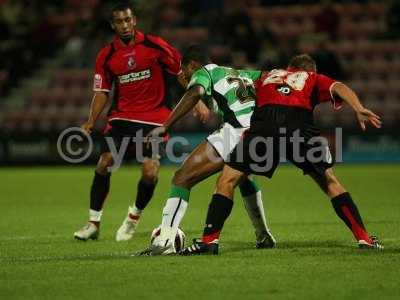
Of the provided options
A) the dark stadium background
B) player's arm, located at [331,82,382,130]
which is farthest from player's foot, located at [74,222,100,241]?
the dark stadium background

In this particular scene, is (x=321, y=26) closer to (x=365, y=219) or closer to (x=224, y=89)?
(x=365, y=219)

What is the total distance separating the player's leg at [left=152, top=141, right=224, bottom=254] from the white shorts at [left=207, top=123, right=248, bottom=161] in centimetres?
5

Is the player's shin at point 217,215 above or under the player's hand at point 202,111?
under

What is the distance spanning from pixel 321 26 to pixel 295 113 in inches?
521

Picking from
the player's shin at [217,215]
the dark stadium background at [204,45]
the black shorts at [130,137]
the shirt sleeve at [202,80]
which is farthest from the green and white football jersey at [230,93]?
the dark stadium background at [204,45]

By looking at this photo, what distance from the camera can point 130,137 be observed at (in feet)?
31.3

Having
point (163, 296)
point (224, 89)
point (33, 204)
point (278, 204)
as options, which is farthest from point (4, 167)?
point (163, 296)

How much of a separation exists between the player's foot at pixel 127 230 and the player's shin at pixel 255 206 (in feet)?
4.54

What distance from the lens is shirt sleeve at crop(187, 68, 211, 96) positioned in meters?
7.56

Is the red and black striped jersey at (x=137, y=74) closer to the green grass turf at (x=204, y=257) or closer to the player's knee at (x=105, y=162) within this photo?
the player's knee at (x=105, y=162)

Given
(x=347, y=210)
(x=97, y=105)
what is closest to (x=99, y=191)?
(x=97, y=105)

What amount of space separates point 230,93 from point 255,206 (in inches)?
44.1

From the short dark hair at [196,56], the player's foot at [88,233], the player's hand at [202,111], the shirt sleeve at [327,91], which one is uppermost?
the short dark hair at [196,56]

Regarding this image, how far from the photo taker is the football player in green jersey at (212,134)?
7.57 metres
